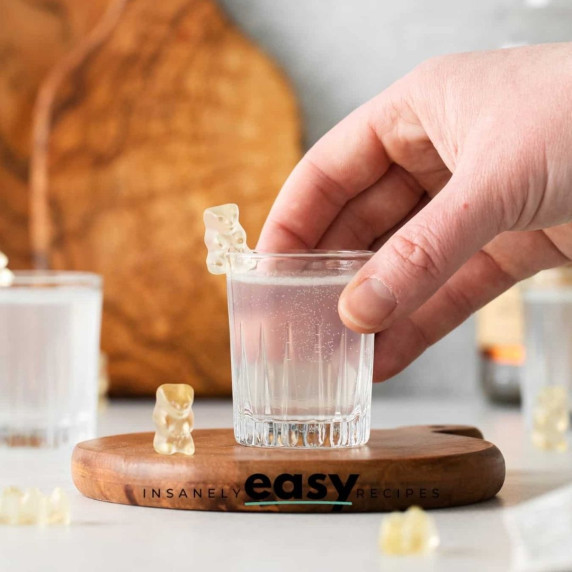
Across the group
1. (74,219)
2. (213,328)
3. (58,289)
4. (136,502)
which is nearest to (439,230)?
(136,502)

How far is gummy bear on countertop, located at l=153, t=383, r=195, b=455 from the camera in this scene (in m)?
0.84

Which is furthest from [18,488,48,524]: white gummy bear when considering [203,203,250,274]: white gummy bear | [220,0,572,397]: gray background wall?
[220,0,572,397]: gray background wall

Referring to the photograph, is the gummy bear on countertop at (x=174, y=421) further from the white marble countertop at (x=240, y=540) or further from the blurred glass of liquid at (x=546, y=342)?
the blurred glass of liquid at (x=546, y=342)

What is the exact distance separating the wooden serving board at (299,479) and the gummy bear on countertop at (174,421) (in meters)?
0.02

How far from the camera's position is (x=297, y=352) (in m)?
0.86

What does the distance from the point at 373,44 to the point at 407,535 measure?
1395mm

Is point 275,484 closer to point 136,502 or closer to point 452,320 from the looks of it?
point 136,502

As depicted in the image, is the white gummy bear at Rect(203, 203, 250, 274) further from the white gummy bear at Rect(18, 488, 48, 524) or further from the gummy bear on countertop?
the white gummy bear at Rect(18, 488, 48, 524)

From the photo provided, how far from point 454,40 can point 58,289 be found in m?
1.02

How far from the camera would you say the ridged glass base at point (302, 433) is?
87 cm

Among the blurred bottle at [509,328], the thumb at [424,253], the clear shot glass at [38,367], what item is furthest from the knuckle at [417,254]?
the blurred bottle at [509,328]

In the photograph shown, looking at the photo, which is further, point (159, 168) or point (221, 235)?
point (159, 168)

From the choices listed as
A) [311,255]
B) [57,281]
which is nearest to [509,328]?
[57,281]

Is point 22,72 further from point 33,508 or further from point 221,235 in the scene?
point 33,508
